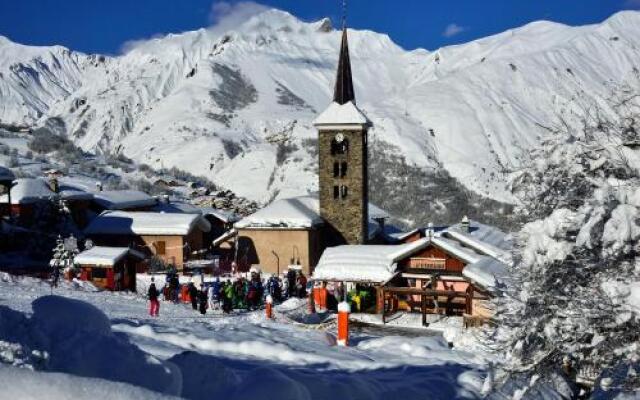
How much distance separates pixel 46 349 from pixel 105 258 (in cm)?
2010

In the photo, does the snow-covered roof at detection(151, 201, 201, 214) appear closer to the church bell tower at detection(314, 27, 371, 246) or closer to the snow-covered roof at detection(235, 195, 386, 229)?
the snow-covered roof at detection(235, 195, 386, 229)

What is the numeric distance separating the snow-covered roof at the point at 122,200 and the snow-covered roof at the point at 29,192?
154 inches

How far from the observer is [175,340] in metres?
11.4

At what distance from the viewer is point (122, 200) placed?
44031 millimetres

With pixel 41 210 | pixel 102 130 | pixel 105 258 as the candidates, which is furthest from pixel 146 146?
pixel 105 258

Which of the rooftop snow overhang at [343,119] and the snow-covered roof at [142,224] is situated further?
the rooftop snow overhang at [343,119]

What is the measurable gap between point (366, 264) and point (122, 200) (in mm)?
24578

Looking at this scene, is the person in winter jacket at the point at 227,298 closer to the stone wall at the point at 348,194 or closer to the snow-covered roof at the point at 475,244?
the snow-covered roof at the point at 475,244

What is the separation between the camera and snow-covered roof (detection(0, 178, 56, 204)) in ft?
121

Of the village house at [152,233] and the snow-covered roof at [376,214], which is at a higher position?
the snow-covered roof at [376,214]

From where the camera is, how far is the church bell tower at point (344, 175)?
129 feet

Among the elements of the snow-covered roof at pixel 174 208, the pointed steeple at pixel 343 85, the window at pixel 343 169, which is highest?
the pointed steeple at pixel 343 85

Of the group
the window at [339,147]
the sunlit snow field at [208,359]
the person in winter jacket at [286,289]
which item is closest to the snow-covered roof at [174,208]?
the window at [339,147]

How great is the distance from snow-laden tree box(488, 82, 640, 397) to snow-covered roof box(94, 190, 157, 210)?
127 feet
